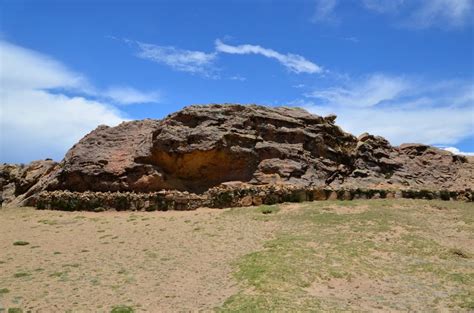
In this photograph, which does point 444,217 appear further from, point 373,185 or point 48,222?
point 48,222

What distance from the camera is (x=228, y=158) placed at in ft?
84.1

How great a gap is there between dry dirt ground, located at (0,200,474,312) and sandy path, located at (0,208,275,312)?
0.16 ft

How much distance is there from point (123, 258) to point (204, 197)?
9.04 m

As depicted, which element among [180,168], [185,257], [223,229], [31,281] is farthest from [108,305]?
[180,168]

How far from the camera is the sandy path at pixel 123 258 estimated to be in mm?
11203

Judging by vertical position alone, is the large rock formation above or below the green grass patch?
above

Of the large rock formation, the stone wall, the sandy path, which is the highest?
the large rock formation

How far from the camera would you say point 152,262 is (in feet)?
47.6

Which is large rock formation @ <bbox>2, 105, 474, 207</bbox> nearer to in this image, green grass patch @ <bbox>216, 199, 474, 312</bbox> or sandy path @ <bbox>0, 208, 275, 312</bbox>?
sandy path @ <bbox>0, 208, 275, 312</bbox>

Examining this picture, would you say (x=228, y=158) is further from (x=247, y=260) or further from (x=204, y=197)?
(x=247, y=260)

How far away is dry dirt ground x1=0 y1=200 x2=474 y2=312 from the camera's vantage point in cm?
1104

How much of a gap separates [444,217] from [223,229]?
10564mm

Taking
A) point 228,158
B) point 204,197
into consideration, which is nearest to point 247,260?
point 204,197

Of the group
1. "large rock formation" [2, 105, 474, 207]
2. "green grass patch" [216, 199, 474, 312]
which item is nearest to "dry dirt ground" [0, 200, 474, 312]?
"green grass patch" [216, 199, 474, 312]
